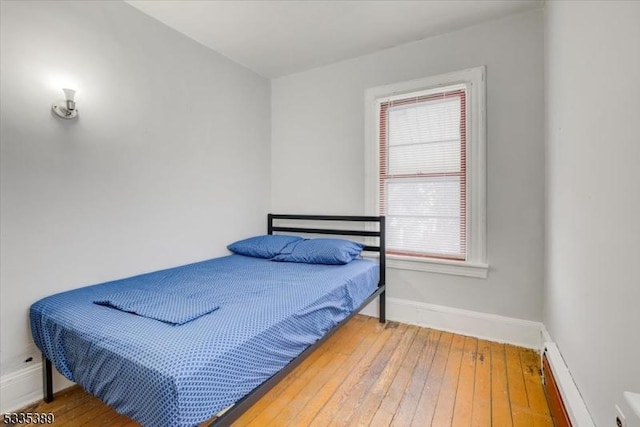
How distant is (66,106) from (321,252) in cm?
192

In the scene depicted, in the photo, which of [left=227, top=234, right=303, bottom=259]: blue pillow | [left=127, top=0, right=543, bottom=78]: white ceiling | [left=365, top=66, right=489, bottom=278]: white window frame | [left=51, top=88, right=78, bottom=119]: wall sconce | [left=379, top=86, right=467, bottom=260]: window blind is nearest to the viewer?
[left=51, top=88, right=78, bottom=119]: wall sconce

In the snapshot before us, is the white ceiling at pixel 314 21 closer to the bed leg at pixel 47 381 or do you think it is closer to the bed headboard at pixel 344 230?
the bed headboard at pixel 344 230

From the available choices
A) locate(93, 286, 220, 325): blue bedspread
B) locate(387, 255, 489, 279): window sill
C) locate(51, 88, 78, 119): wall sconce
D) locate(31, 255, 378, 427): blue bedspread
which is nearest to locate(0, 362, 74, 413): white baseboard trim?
locate(31, 255, 378, 427): blue bedspread

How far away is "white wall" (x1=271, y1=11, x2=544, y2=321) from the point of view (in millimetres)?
2279

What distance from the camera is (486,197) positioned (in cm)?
244

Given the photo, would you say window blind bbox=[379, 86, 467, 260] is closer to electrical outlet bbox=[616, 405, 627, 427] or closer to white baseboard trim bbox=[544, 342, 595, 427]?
white baseboard trim bbox=[544, 342, 595, 427]

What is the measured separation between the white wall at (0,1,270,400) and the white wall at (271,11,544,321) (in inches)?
34.6

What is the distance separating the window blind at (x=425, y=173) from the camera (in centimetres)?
256

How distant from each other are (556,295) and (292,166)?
2.50 m

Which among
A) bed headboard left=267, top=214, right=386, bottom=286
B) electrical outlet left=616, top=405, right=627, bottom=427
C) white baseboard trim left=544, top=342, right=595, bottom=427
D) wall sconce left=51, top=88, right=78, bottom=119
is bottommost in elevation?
white baseboard trim left=544, top=342, right=595, bottom=427

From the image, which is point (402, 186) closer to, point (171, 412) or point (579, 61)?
point (579, 61)

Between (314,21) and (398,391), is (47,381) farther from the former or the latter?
(314,21)

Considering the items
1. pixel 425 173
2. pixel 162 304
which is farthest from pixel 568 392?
pixel 162 304

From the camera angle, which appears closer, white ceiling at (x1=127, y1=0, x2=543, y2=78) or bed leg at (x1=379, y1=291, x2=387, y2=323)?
white ceiling at (x1=127, y1=0, x2=543, y2=78)
